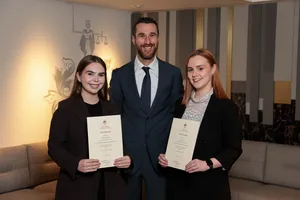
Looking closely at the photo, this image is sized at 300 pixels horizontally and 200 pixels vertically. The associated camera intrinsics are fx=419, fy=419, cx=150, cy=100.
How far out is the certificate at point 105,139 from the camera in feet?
7.54

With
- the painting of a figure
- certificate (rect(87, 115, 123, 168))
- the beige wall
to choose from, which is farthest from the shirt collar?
the painting of a figure

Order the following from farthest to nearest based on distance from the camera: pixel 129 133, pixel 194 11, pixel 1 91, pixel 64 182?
pixel 194 11 < pixel 1 91 < pixel 129 133 < pixel 64 182

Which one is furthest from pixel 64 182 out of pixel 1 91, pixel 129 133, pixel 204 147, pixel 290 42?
pixel 290 42

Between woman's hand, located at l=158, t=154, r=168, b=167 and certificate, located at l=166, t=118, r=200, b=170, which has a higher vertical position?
certificate, located at l=166, t=118, r=200, b=170

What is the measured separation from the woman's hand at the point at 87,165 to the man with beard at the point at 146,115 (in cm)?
42

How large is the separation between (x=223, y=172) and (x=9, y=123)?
2.34 meters

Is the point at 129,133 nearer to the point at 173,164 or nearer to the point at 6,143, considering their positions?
the point at 173,164

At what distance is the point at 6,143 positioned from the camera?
3963 millimetres

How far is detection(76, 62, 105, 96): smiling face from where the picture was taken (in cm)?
233

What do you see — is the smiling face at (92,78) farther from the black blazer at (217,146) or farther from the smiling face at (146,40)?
the black blazer at (217,146)

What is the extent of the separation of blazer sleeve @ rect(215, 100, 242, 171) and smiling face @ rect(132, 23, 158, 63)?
2.06 ft

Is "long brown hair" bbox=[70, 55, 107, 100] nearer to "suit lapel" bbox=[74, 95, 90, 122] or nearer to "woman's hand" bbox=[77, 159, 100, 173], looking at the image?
"suit lapel" bbox=[74, 95, 90, 122]

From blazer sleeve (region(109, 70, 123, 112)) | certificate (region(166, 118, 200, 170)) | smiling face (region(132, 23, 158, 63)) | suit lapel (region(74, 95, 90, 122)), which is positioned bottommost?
certificate (region(166, 118, 200, 170))

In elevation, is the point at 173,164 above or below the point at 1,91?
below
